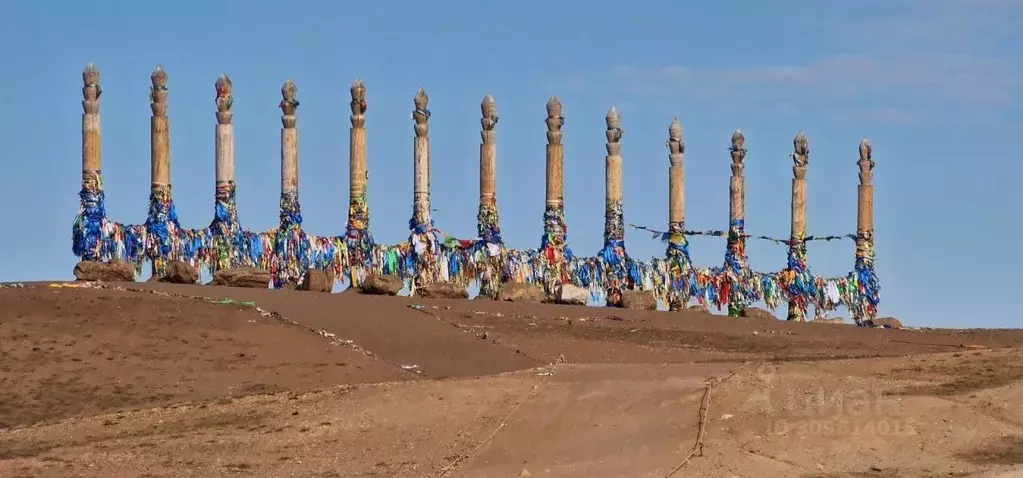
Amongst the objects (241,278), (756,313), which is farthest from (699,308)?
(241,278)

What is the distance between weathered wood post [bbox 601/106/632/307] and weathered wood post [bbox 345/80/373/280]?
4.27 metres

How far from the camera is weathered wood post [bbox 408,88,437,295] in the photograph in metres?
30.5

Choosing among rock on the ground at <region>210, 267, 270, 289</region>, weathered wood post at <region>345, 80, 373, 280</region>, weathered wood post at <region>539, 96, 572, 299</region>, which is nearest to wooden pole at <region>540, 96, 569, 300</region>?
weathered wood post at <region>539, 96, 572, 299</region>

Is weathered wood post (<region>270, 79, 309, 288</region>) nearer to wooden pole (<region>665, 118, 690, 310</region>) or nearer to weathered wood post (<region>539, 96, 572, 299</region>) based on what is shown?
weathered wood post (<region>539, 96, 572, 299</region>)

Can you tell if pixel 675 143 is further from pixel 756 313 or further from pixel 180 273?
pixel 180 273

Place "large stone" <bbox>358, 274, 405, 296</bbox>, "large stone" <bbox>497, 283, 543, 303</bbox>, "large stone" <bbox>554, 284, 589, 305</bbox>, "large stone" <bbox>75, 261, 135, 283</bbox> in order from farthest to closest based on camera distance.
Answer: "large stone" <bbox>554, 284, 589, 305</bbox> < "large stone" <bbox>497, 283, 543, 303</bbox> < "large stone" <bbox>358, 274, 405, 296</bbox> < "large stone" <bbox>75, 261, 135, 283</bbox>

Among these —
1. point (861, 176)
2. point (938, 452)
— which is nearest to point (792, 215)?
point (861, 176)

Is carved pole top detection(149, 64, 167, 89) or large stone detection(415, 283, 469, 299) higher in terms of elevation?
carved pole top detection(149, 64, 167, 89)

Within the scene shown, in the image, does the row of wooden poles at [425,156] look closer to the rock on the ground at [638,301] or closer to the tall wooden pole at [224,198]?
the tall wooden pole at [224,198]

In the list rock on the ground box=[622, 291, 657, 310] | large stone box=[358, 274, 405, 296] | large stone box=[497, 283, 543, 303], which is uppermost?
large stone box=[358, 274, 405, 296]

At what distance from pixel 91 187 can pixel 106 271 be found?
7.50 feet

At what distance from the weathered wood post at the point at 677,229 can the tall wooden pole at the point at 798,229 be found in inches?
82.5

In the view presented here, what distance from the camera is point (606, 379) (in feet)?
65.2

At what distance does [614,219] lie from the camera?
107ft
